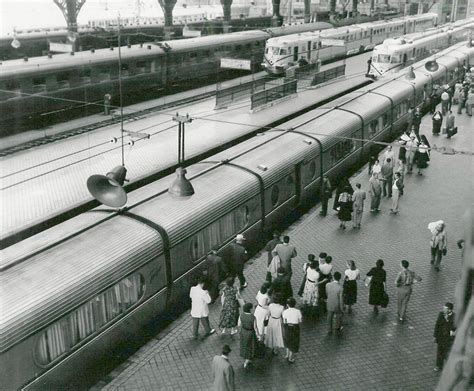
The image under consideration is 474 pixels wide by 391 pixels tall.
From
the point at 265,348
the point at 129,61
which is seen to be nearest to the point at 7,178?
the point at 265,348

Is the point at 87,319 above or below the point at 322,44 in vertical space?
below

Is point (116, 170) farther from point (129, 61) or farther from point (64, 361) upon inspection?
point (129, 61)

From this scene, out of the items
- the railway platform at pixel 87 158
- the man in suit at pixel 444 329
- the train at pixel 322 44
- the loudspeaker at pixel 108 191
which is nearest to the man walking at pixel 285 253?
the man in suit at pixel 444 329

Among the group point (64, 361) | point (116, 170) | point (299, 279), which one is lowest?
point (299, 279)

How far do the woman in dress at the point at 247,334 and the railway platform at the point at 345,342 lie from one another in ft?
1.15

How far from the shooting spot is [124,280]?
30.9 ft

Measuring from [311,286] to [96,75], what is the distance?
1983cm

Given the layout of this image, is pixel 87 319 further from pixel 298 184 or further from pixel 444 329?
pixel 298 184

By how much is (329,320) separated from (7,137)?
58.0 feet

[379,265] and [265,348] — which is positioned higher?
[379,265]

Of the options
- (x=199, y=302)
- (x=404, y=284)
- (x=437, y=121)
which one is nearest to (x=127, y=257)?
(x=199, y=302)

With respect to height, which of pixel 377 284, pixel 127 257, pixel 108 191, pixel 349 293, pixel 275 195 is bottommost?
pixel 349 293

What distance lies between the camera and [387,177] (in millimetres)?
18531

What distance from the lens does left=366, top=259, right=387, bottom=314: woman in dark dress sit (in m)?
11.1
